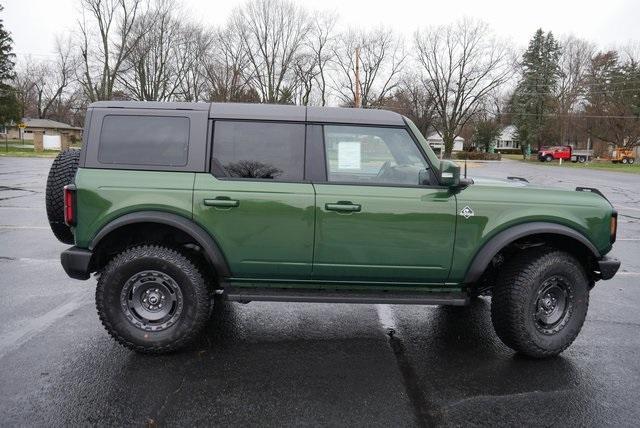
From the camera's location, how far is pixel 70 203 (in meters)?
3.73

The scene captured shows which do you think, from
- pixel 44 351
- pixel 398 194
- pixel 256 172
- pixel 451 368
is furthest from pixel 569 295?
pixel 44 351

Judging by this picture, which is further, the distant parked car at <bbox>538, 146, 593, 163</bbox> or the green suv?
the distant parked car at <bbox>538, 146, 593, 163</bbox>

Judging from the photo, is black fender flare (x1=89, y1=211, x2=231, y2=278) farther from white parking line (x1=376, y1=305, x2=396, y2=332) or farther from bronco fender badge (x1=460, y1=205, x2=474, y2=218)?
bronco fender badge (x1=460, y1=205, x2=474, y2=218)

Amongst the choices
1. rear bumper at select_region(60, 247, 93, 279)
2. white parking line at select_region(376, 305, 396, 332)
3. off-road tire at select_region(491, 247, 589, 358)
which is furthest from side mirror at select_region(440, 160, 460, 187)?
rear bumper at select_region(60, 247, 93, 279)

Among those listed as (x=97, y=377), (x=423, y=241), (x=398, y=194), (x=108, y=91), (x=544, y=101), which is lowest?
(x=97, y=377)

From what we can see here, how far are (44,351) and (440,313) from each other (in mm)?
3608

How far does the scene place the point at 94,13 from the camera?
47219mm

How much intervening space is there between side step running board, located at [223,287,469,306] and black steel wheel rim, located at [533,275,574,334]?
62 cm

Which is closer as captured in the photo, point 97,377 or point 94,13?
point 97,377

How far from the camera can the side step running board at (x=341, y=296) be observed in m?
3.78

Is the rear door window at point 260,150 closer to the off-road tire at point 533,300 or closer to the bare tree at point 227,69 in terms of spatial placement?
the off-road tire at point 533,300

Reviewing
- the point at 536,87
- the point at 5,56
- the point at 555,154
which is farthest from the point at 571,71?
the point at 5,56

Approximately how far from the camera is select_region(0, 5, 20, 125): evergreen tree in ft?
153

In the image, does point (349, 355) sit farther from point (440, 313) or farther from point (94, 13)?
point (94, 13)
